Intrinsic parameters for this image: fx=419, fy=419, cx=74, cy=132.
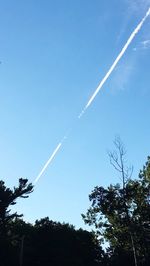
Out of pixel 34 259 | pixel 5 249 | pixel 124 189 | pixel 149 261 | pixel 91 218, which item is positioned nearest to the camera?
pixel 124 189

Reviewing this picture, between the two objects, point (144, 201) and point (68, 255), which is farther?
point (68, 255)

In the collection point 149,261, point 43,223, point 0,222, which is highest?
point 43,223

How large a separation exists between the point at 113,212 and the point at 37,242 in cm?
2120

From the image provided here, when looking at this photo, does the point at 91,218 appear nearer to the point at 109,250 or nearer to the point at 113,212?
the point at 113,212

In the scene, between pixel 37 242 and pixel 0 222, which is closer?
pixel 0 222

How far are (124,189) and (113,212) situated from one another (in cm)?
243

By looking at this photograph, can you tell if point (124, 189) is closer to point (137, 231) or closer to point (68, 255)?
point (137, 231)

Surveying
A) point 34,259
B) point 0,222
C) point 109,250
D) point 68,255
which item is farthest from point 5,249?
point 109,250

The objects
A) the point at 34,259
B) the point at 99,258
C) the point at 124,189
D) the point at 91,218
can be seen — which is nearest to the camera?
the point at 124,189

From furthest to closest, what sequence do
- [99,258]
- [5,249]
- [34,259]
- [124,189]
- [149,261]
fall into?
[99,258]
[34,259]
[5,249]
[149,261]
[124,189]

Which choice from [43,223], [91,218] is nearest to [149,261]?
[91,218]

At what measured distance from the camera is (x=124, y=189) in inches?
1464

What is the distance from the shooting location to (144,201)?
42.2 metres

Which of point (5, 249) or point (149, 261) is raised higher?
point (5, 249)
